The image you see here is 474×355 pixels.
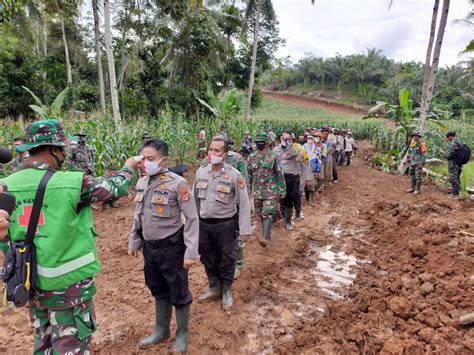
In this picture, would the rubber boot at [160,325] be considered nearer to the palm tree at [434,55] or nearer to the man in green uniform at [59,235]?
the man in green uniform at [59,235]

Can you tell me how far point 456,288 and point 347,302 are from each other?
115 centimetres

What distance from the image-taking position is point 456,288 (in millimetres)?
3430

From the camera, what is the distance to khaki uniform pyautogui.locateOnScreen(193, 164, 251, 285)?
347 centimetres

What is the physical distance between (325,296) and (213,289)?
1436 millimetres

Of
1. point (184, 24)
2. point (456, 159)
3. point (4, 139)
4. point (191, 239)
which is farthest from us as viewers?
point (184, 24)

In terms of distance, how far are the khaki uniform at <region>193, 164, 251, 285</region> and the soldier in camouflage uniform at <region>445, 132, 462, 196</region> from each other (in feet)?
24.6

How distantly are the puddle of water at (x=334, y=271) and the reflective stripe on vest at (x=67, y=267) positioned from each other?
10.1ft

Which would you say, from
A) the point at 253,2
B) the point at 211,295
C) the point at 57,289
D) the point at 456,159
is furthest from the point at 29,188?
the point at 253,2

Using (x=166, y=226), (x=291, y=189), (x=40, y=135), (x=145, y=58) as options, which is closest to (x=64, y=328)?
(x=166, y=226)

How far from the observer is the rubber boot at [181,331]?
114 inches

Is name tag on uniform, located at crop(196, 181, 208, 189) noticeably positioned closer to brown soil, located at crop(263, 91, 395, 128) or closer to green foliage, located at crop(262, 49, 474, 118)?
green foliage, located at crop(262, 49, 474, 118)

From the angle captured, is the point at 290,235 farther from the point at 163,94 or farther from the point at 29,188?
the point at 163,94

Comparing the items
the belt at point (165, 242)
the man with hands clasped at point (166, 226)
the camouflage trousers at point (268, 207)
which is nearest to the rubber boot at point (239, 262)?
the camouflage trousers at point (268, 207)

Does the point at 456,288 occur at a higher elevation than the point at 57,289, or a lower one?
lower
